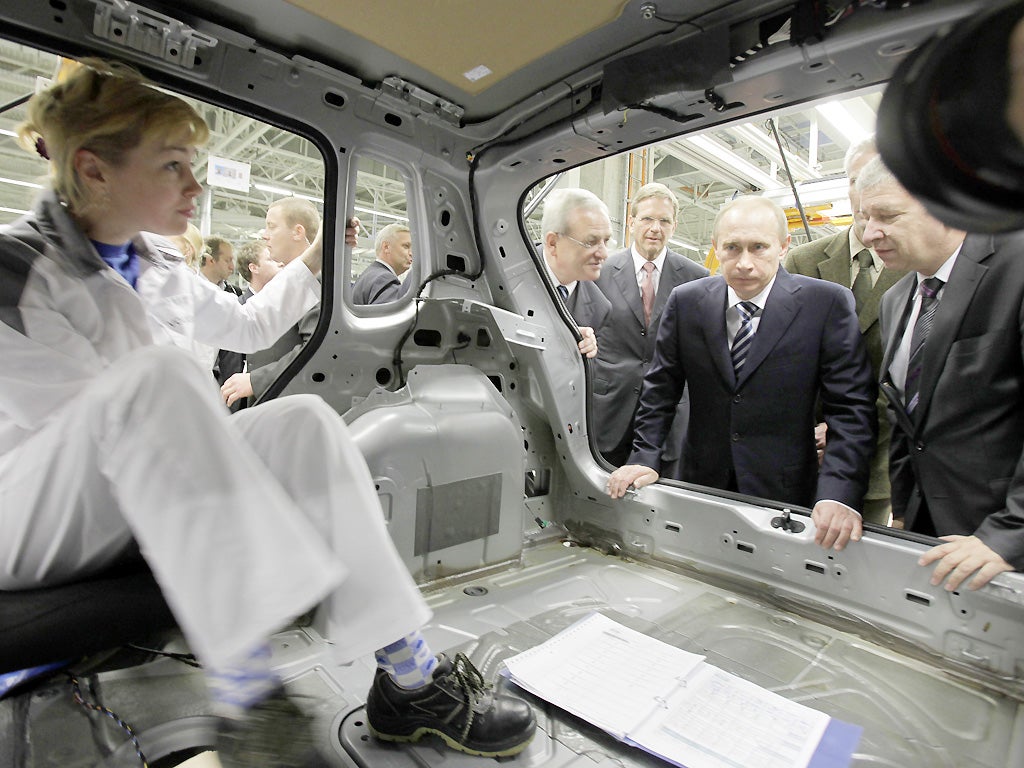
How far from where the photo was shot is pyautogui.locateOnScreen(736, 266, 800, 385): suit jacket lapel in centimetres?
217

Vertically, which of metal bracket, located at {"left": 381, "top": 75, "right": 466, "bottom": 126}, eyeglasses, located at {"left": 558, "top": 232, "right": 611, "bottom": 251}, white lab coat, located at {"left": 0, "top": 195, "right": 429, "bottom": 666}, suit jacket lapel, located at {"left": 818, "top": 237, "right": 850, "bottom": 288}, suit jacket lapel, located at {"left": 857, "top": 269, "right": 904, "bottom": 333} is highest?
metal bracket, located at {"left": 381, "top": 75, "right": 466, "bottom": 126}

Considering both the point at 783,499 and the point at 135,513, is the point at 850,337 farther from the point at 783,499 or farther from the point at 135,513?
the point at 135,513

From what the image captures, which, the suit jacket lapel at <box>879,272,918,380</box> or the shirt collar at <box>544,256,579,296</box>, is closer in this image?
the suit jacket lapel at <box>879,272,918,380</box>

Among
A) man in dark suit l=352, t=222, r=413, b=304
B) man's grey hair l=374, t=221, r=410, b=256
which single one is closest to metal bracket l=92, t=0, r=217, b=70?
man in dark suit l=352, t=222, r=413, b=304

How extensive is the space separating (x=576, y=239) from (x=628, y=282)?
53cm

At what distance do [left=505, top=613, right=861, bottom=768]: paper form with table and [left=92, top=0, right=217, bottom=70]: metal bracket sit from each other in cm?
198

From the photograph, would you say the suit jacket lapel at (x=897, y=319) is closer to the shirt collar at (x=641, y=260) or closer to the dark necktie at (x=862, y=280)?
the dark necktie at (x=862, y=280)

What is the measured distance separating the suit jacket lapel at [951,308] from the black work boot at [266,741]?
6.45 ft

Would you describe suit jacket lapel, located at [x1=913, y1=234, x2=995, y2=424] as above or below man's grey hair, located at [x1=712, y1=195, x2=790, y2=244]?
below

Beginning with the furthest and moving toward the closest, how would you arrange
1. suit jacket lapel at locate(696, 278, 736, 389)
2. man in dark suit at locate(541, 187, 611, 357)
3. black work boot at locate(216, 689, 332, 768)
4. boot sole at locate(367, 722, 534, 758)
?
man in dark suit at locate(541, 187, 611, 357), suit jacket lapel at locate(696, 278, 736, 389), boot sole at locate(367, 722, 534, 758), black work boot at locate(216, 689, 332, 768)

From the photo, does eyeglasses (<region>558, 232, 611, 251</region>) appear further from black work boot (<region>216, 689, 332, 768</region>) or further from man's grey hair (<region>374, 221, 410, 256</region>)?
black work boot (<region>216, 689, 332, 768</region>)

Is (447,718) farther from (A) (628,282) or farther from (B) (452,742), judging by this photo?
(A) (628,282)

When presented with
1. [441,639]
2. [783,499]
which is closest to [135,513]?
[441,639]

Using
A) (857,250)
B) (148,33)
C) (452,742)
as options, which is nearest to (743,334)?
(857,250)
